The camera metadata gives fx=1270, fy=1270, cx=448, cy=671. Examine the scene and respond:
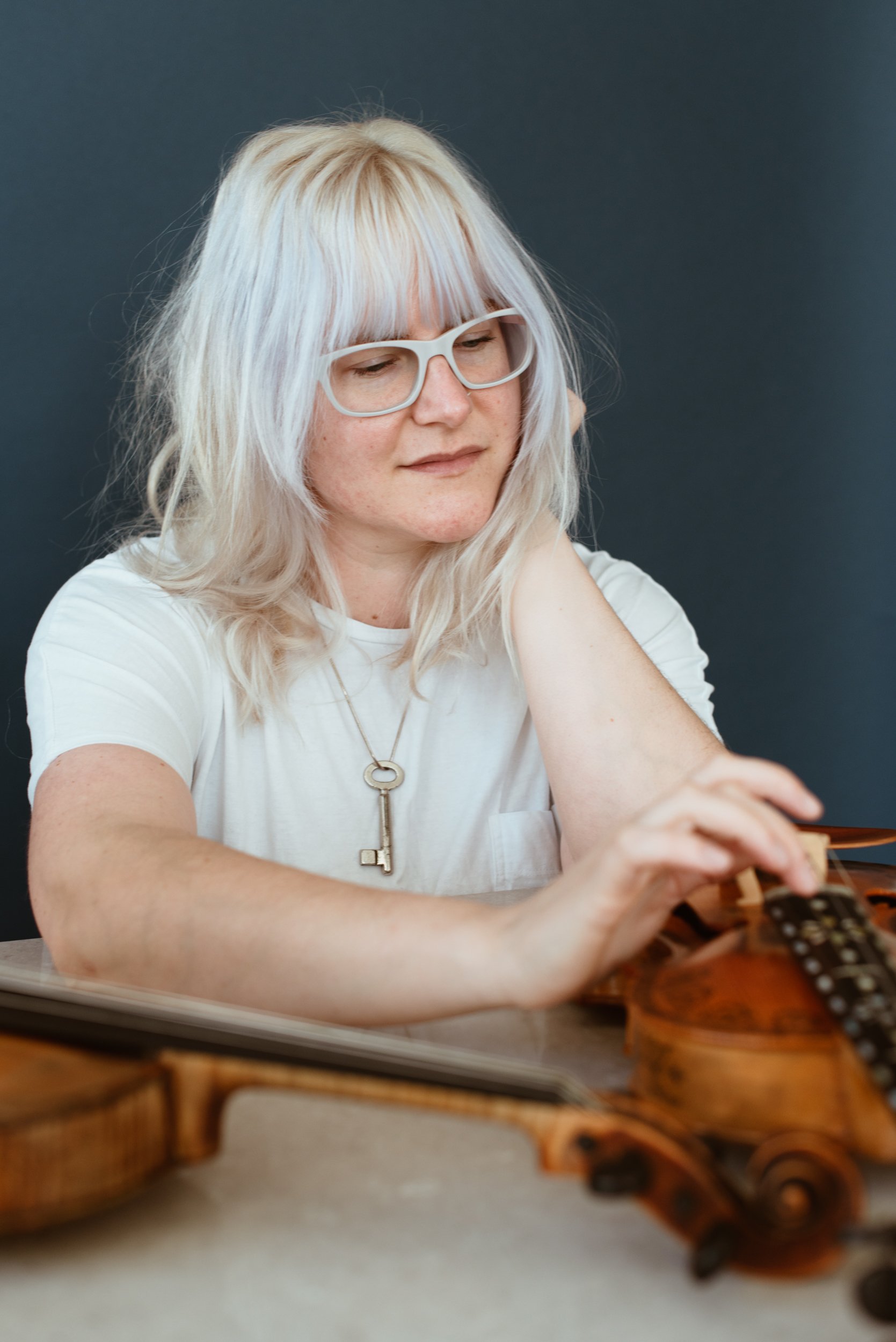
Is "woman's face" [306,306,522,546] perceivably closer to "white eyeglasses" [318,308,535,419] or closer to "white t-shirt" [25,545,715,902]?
"white eyeglasses" [318,308,535,419]

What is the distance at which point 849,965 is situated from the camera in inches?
Result: 27.0

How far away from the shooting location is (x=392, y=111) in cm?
247

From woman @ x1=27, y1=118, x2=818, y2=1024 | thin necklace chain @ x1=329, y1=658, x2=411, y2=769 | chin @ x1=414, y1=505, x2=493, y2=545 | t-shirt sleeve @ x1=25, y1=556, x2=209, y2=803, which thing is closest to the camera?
t-shirt sleeve @ x1=25, y1=556, x2=209, y2=803

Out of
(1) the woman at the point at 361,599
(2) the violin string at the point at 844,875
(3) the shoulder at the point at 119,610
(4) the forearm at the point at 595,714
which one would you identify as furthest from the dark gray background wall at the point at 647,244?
(2) the violin string at the point at 844,875

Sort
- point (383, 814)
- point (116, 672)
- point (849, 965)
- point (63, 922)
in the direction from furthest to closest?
point (383, 814)
point (116, 672)
point (63, 922)
point (849, 965)

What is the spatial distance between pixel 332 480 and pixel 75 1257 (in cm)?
99

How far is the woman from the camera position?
1299 mm

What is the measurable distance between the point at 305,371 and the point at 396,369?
10cm

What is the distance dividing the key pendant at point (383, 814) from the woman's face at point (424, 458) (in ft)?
0.93

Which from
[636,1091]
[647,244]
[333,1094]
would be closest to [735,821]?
[636,1091]

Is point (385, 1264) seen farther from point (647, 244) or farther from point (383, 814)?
point (647, 244)

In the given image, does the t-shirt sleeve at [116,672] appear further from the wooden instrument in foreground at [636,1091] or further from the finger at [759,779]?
the finger at [759,779]

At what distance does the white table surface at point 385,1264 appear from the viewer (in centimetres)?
53

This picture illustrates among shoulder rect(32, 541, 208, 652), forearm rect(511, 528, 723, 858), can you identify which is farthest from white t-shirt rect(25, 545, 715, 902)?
forearm rect(511, 528, 723, 858)
